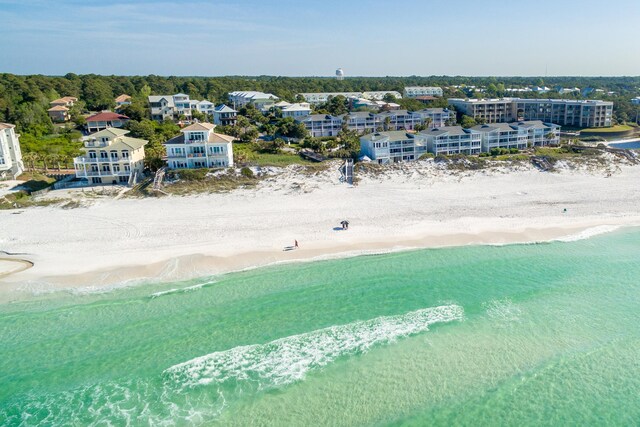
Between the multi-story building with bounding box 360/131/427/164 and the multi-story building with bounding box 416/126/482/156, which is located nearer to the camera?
the multi-story building with bounding box 360/131/427/164

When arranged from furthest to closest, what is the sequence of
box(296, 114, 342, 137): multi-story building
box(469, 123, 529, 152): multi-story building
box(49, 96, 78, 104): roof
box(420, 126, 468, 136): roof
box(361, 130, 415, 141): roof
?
box(49, 96, 78, 104): roof, box(296, 114, 342, 137): multi-story building, box(469, 123, 529, 152): multi-story building, box(420, 126, 468, 136): roof, box(361, 130, 415, 141): roof

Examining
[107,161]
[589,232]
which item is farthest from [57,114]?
[589,232]

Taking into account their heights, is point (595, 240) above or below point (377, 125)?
below

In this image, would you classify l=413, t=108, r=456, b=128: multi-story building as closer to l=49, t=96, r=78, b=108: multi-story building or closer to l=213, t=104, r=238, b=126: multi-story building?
l=213, t=104, r=238, b=126: multi-story building

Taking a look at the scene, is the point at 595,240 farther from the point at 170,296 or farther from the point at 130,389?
the point at 130,389

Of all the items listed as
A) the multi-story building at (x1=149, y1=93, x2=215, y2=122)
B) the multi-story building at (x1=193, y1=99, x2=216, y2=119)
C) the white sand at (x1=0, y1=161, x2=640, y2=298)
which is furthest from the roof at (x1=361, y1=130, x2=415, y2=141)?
the multi-story building at (x1=193, y1=99, x2=216, y2=119)

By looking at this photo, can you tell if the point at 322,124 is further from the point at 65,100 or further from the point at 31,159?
the point at 65,100

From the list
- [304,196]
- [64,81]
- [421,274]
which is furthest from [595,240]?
[64,81]
